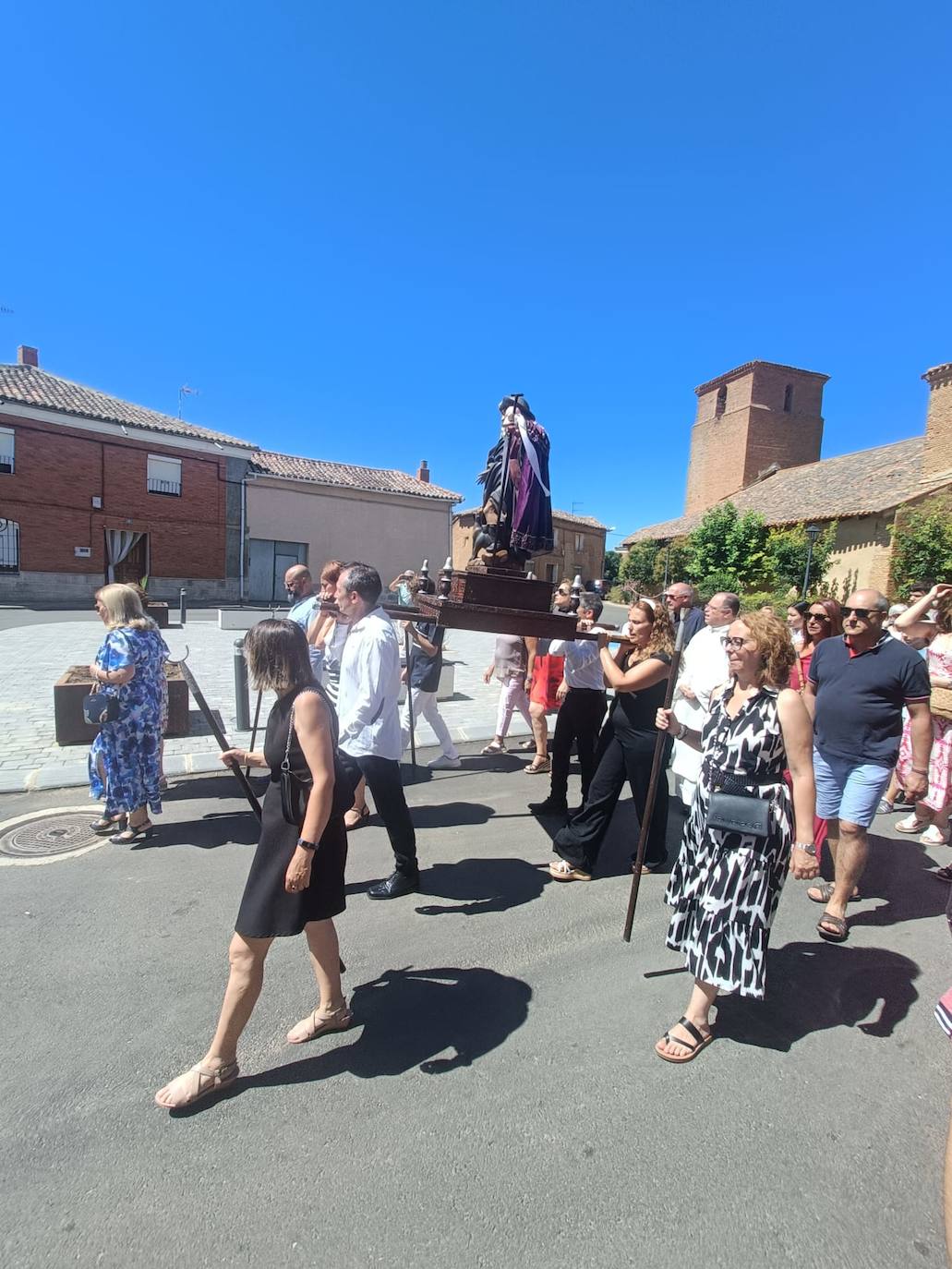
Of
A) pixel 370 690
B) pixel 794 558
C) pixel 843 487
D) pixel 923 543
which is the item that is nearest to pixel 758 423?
pixel 843 487

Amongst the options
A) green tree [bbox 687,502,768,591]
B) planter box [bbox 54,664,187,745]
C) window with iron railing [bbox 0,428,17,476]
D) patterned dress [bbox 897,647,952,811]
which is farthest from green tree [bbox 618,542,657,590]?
planter box [bbox 54,664,187,745]

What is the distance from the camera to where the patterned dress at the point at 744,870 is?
2.62 m

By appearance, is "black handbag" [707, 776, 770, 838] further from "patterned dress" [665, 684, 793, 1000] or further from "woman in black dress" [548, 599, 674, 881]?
"woman in black dress" [548, 599, 674, 881]

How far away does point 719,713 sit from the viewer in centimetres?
288

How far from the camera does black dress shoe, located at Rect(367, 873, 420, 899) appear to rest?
151 inches

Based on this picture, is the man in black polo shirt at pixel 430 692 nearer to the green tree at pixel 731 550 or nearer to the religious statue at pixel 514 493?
the religious statue at pixel 514 493

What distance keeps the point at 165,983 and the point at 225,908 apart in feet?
2.19

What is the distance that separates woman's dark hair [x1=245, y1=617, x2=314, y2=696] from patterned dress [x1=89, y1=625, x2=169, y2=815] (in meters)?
2.38

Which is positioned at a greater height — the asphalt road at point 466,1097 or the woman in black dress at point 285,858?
the woman in black dress at point 285,858

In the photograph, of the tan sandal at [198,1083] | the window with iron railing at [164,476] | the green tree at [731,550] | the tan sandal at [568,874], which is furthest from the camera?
the green tree at [731,550]

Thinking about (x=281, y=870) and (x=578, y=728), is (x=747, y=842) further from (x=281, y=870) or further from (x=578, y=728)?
(x=578, y=728)

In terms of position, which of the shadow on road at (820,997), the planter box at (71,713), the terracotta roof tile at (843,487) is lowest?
the shadow on road at (820,997)

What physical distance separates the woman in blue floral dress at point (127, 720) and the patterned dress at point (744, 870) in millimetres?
3762

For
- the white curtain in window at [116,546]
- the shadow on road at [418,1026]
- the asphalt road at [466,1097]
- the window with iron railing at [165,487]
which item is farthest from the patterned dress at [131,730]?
the window with iron railing at [165,487]
